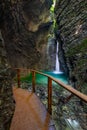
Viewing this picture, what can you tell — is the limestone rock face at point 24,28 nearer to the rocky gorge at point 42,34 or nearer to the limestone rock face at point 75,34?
the rocky gorge at point 42,34

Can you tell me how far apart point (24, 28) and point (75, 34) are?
6.12 m

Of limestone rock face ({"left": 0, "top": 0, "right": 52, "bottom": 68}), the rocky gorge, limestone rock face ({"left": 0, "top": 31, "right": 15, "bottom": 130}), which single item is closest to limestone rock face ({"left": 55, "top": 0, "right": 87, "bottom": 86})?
the rocky gorge

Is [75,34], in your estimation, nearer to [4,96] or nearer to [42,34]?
[42,34]

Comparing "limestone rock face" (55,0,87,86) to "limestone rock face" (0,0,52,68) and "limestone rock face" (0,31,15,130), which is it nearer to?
"limestone rock face" (0,0,52,68)

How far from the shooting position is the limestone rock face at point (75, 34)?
9914mm

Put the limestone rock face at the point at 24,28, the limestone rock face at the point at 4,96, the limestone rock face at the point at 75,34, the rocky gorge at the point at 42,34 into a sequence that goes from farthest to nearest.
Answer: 1. the limestone rock face at the point at 24,28
2. the rocky gorge at the point at 42,34
3. the limestone rock face at the point at 75,34
4. the limestone rock face at the point at 4,96

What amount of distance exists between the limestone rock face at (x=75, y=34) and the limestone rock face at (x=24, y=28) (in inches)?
92.6

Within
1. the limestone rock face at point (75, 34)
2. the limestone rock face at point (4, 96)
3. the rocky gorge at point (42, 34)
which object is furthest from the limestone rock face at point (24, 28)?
the limestone rock face at point (4, 96)

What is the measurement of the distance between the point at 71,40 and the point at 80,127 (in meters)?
6.26

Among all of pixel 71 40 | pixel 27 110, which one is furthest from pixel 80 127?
pixel 71 40

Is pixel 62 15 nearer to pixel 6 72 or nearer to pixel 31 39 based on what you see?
pixel 31 39

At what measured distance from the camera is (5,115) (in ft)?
9.33

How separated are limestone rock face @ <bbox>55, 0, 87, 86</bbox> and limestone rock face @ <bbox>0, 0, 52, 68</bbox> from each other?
235cm

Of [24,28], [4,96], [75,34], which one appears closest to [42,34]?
[24,28]
